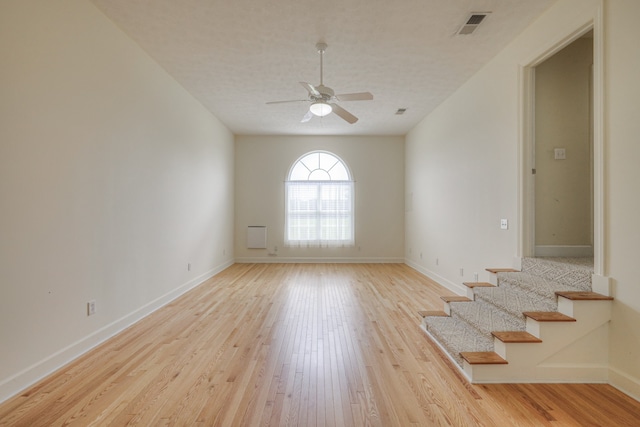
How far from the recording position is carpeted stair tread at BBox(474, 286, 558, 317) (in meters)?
2.43

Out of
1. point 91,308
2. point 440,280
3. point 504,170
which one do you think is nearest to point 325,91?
point 504,170

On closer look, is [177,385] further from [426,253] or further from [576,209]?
[426,253]

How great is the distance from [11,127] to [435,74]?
435cm

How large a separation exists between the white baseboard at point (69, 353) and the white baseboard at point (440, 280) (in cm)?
403

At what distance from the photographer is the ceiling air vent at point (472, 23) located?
9.50ft

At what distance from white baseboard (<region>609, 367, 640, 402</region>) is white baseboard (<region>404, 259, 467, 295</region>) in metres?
2.16

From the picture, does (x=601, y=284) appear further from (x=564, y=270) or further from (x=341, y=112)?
(x=341, y=112)

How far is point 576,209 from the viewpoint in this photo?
3246mm

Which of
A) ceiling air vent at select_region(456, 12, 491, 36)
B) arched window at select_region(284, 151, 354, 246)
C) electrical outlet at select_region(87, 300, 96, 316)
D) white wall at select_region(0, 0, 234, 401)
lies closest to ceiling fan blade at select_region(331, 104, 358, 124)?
ceiling air vent at select_region(456, 12, 491, 36)

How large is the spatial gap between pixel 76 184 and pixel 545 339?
376cm

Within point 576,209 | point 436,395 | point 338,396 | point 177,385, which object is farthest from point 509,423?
point 576,209

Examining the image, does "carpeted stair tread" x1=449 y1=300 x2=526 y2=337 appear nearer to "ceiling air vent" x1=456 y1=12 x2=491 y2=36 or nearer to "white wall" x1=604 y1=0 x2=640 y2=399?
"white wall" x1=604 y1=0 x2=640 y2=399

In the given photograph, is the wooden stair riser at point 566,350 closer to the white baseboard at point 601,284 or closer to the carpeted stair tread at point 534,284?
the white baseboard at point 601,284

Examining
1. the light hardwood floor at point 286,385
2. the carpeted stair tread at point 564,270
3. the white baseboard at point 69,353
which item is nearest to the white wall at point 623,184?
the carpeted stair tread at point 564,270
